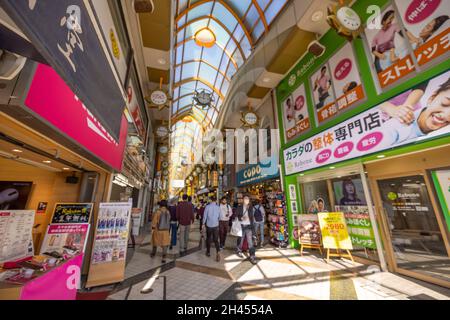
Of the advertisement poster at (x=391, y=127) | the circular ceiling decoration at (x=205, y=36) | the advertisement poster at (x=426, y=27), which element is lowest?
the advertisement poster at (x=391, y=127)

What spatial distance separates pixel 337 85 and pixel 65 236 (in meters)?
7.19

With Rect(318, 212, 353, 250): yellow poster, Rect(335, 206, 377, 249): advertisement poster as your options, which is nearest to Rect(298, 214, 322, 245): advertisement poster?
Rect(318, 212, 353, 250): yellow poster

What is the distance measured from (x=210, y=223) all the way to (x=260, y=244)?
269cm

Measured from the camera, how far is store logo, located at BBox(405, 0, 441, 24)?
3143 mm

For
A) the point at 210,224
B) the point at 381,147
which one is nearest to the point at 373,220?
the point at 381,147

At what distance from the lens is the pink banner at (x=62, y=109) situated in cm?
166

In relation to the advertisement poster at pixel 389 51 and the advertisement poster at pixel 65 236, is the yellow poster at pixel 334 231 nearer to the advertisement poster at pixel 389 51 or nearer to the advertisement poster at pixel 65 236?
the advertisement poster at pixel 389 51

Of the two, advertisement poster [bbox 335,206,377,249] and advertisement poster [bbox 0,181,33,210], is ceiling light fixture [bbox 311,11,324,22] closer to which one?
advertisement poster [bbox 335,206,377,249]

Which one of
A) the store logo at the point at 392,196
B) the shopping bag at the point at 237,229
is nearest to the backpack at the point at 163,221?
the shopping bag at the point at 237,229

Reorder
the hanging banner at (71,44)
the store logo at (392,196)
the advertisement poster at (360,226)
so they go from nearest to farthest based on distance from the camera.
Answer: the hanging banner at (71,44) → the store logo at (392,196) → the advertisement poster at (360,226)

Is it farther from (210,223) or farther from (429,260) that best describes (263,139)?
(429,260)

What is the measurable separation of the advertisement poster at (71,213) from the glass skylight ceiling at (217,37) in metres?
7.13

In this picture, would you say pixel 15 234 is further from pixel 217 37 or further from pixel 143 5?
pixel 217 37

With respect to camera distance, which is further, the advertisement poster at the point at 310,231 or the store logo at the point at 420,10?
the advertisement poster at the point at 310,231
